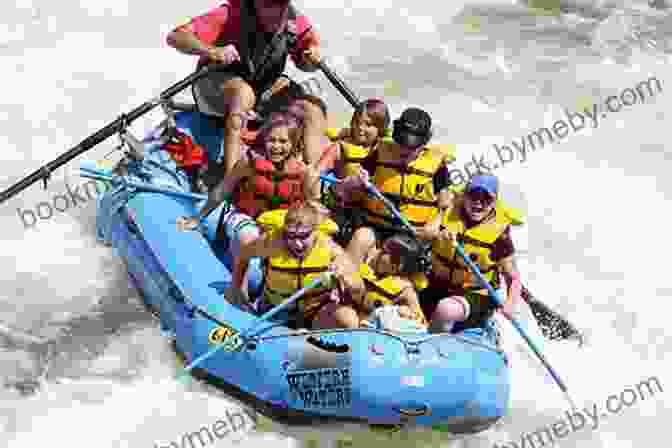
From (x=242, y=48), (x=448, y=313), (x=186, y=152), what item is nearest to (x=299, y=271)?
(x=448, y=313)

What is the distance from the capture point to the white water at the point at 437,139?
5.43m

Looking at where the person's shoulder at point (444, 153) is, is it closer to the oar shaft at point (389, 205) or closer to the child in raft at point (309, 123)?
the oar shaft at point (389, 205)

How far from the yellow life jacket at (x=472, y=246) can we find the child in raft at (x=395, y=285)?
0.15m

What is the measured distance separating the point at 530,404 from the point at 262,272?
5.09 feet

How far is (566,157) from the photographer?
851 cm

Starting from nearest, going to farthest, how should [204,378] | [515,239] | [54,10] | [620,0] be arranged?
[204,378] → [515,239] → [54,10] → [620,0]

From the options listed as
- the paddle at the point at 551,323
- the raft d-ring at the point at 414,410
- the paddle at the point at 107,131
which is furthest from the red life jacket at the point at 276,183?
the paddle at the point at 551,323

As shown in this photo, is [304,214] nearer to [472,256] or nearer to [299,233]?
[299,233]

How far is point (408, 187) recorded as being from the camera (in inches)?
210

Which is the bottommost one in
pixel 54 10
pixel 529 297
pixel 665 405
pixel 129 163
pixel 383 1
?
pixel 665 405

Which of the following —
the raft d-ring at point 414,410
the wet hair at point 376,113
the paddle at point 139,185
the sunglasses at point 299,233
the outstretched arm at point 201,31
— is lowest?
the raft d-ring at point 414,410

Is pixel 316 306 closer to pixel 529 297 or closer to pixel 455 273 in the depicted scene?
pixel 455 273

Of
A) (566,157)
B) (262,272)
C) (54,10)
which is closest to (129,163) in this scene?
(262,272)

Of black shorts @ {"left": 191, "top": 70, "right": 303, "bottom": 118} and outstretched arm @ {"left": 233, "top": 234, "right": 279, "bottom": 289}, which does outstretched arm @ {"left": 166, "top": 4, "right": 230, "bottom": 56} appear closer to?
black shorts @ {"left": 191, "top": 70, "right": 303, "bottom": 118}
